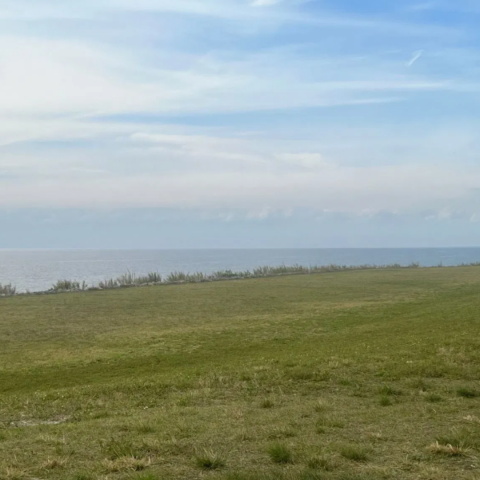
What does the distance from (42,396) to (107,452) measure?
218 inches

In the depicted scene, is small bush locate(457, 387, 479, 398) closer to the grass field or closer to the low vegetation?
the grass field

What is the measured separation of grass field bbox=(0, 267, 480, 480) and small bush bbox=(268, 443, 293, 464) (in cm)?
2

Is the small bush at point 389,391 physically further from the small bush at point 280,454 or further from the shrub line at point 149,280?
the shrub line at point 149,280

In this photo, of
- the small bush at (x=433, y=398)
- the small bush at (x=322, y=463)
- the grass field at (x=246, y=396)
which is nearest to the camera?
the small bush at (x=322, y=463)

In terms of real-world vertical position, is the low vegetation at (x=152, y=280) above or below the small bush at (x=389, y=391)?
above

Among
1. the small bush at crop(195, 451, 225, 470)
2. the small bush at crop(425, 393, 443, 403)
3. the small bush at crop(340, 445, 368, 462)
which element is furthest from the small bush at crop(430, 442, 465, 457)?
the small bush at crop(425, 393, 443, 403)

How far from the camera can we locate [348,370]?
11.7 metres

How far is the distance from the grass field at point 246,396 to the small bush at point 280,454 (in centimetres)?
2

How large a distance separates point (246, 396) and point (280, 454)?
4.19m

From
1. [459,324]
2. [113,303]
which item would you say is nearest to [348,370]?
[459,324]

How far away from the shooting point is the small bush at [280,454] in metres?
6.04

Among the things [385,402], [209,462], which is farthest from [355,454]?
[385,402]

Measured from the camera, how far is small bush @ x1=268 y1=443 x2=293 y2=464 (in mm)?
6035

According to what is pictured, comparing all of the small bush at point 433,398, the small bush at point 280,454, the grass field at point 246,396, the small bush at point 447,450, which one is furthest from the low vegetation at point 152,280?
the small bush at point 447,450
